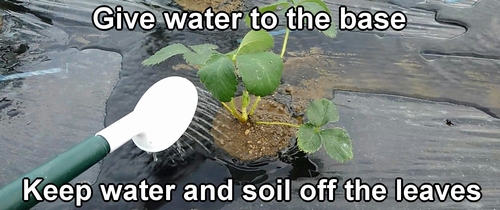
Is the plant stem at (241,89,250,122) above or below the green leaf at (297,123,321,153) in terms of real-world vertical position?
above

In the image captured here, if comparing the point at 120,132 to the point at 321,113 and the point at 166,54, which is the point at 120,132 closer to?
the point at 166,54

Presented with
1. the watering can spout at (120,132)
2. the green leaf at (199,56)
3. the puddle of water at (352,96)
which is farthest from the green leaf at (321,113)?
the watering can spout at (120,132)

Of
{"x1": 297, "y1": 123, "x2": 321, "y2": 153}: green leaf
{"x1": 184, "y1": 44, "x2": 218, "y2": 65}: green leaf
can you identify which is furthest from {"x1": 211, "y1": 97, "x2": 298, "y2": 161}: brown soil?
→ {"x1": 184, "y1": 44, "x2": 218, "y2": 65}: green leaf

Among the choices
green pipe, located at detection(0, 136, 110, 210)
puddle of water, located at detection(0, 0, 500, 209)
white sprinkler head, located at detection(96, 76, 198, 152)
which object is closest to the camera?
green pipe, located at detection(0, 136, 110, 210)

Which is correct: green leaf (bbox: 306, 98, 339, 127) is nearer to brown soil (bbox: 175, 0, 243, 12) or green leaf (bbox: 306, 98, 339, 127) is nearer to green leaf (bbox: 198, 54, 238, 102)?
green leaf (bbox: 198, 54, 238, 102)

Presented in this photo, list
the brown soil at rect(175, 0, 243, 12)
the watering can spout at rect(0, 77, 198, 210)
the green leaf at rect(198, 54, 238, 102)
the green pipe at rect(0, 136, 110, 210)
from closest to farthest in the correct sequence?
1. the green pipe at rect(0, 136, 110, 210)
2. the watering can spout at rect(0, 77, 198, 210)
3. the green leaf at rect(198, 54, 238, 102)
4. the brown soil at rect(175, 0, 243, 12)

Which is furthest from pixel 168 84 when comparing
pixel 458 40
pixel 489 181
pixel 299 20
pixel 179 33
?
pixel 458 40
